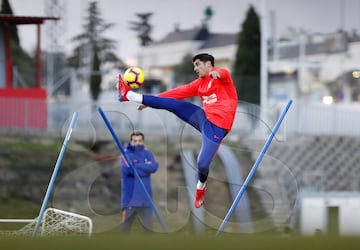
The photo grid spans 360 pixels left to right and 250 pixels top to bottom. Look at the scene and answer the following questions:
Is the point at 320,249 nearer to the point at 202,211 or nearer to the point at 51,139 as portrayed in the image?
the point at 202,211

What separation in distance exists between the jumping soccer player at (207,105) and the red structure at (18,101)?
13.0m

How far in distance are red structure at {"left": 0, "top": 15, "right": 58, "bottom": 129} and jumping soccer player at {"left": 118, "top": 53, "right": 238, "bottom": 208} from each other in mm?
13025

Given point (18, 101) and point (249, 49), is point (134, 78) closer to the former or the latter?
point (18, 101)

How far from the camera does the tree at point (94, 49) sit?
85.0ft

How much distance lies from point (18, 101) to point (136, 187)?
11208 millimetres

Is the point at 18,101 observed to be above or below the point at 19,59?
below

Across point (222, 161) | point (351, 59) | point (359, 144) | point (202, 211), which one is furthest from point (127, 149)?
point (351, 59)

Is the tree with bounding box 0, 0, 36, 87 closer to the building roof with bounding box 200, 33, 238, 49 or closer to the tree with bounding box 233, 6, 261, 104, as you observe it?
the building roof with bounding box 200, 33, 238, 49

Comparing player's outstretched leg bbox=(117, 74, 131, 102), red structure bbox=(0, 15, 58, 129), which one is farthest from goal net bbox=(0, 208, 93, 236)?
red structure bbox=(0, 15, 58, 129)

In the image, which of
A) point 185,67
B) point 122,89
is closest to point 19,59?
point 185,67

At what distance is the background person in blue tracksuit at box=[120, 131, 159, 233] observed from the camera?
1090 cm

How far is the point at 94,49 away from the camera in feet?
90.5

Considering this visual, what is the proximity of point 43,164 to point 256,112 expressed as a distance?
A: 4.89 metres

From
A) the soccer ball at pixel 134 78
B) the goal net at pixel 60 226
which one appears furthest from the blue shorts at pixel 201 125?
the goal net at pixel 60 226
